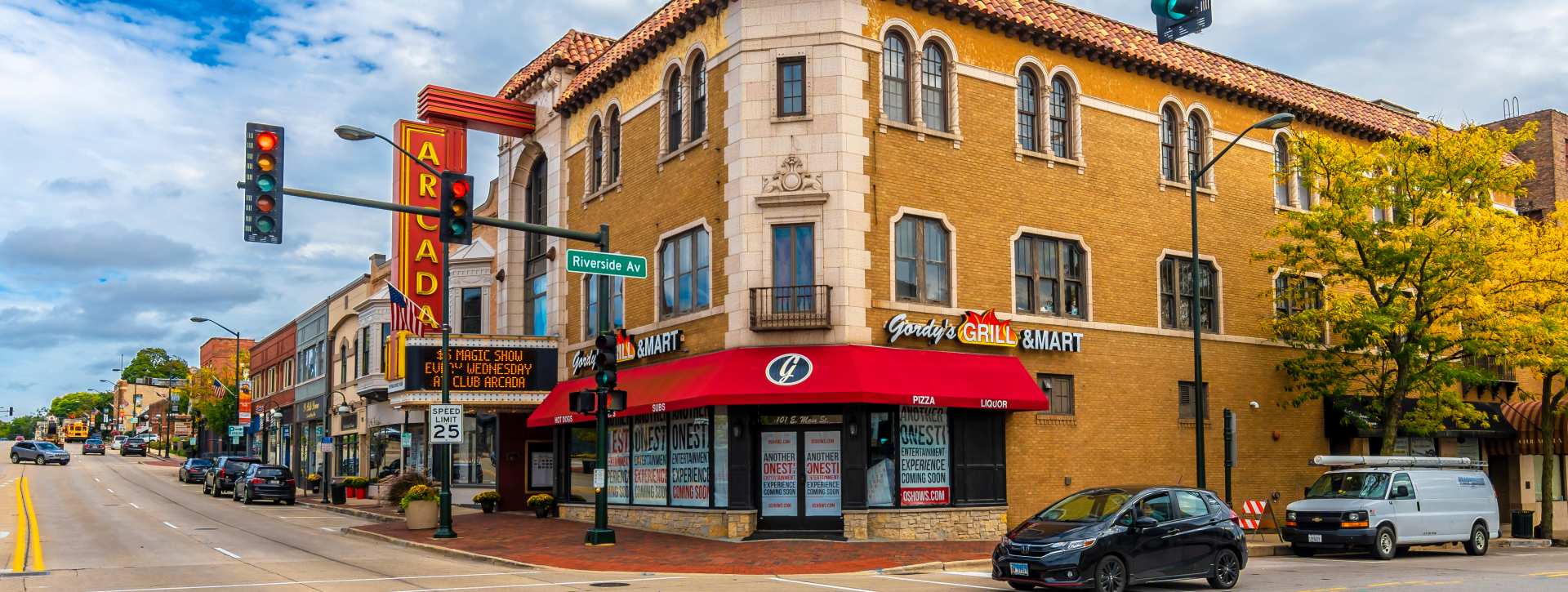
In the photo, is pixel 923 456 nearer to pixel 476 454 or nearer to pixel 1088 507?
pixel 1088 507

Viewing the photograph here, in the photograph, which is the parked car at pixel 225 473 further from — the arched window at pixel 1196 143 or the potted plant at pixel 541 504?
the arched window at pixel 1196 143

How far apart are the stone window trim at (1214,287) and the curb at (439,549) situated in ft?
52.2

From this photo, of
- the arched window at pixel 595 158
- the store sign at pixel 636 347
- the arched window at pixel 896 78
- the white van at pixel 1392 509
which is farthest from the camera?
the arched window at pixel 595 158

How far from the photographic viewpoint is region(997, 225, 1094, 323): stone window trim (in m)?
26.6

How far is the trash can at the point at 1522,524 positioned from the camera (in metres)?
30.6

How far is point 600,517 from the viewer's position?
2305cm

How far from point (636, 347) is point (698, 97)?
5828mm

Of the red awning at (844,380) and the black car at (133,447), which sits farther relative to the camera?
the black car at (133,447)

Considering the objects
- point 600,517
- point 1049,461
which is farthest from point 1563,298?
point 600,517

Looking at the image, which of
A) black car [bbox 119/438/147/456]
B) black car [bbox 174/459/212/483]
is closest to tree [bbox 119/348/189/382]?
black car [bbox 119/438/147/456]

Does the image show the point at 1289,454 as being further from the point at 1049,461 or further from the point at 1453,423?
the point at 1049,461

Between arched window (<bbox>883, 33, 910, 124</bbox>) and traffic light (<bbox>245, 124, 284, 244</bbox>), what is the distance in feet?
40.2

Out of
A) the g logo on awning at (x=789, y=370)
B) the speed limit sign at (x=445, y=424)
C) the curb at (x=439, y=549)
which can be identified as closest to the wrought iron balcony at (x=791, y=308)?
the g logo on awning at (x=789, y=370)

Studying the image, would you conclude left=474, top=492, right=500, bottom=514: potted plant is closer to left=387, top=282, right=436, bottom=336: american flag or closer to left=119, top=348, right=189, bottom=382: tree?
left=387, top=282, right=436, bottom=336: american flag
